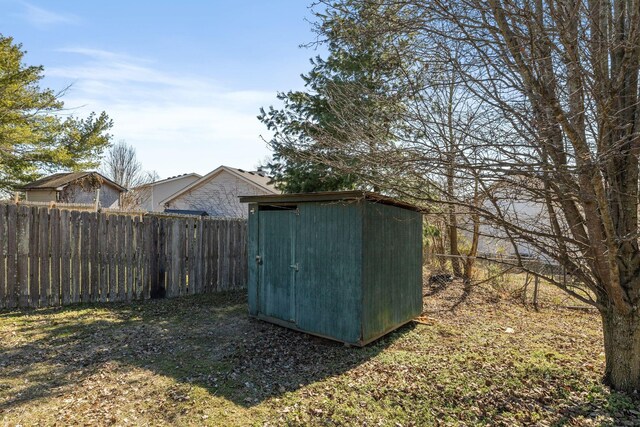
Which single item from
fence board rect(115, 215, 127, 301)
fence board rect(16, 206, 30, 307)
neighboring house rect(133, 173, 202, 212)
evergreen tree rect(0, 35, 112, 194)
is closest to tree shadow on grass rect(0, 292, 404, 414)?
fence board rect(16, 206, 30, 307)

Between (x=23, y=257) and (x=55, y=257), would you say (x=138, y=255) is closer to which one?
(x=55, y=257)

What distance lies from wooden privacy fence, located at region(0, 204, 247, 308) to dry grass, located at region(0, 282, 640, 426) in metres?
0.51

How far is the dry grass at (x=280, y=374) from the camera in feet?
10.4

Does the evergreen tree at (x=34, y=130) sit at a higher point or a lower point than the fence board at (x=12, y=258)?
higher

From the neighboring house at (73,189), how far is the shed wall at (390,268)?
56.9ft

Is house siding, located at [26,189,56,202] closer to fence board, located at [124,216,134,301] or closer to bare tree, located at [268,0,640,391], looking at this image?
fence board, located at [124,216,134,301]

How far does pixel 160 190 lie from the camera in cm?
2581

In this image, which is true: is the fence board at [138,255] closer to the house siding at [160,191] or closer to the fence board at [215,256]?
the fence board at [215,256]

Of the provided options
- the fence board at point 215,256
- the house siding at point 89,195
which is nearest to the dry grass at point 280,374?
the fence board at point 215,256

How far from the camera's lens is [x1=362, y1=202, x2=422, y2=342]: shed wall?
15.9 feet

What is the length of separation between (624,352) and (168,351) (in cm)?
510

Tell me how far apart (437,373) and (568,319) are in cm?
455

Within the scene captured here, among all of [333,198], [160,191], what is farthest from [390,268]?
[160,191]

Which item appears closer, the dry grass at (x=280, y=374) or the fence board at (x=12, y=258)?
the dry grass at (x=280, y=374)
